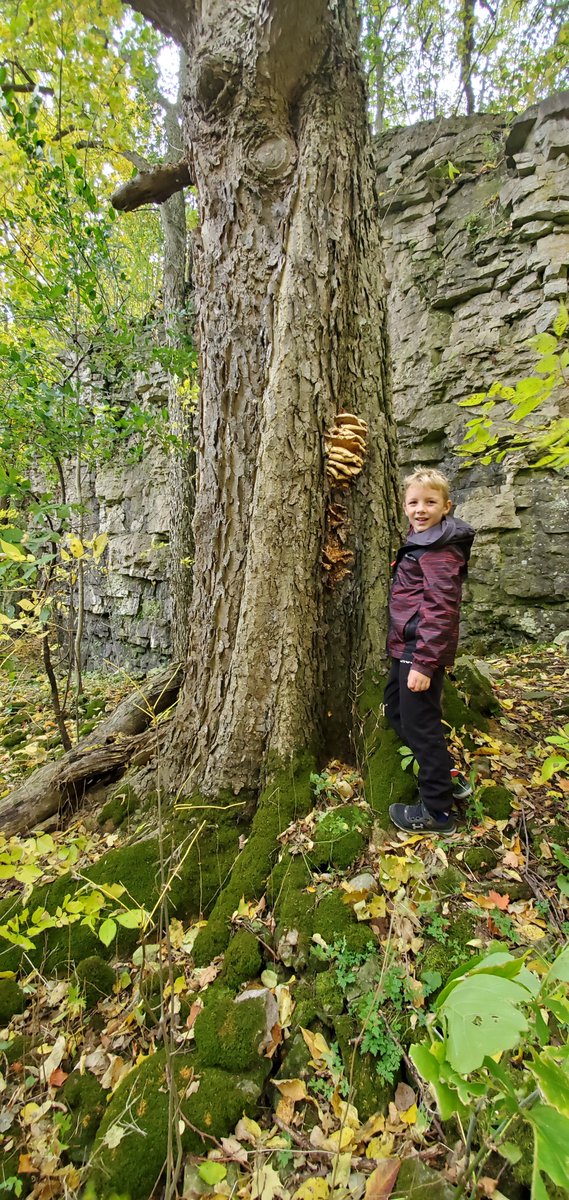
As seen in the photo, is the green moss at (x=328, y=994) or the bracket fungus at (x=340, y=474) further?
the bracket fungus at (x=340, y=474)

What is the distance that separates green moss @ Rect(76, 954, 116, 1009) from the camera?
2.09 metres

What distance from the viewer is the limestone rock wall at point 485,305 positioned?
19.5ft

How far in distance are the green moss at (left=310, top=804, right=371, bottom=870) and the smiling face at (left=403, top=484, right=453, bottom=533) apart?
5.05ft

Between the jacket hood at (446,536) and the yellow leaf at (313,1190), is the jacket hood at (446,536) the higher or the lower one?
the higher one

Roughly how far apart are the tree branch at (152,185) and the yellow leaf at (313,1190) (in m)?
5.24

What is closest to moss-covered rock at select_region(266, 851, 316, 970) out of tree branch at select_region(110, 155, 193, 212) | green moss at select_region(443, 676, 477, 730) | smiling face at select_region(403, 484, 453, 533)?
green moss at select_region(443, 676, 477, 730)

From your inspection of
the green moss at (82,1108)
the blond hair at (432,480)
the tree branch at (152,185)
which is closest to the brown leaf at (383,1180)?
the green moss at (82,1108)

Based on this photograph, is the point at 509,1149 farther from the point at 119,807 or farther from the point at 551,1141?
the point at 119,807

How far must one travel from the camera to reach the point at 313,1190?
1388mm

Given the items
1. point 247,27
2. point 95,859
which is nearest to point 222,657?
Result: point 95,859

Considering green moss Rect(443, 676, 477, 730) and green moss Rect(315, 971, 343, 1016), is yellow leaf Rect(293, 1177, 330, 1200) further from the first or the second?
green moss Rect(443, 676, 477, 730)

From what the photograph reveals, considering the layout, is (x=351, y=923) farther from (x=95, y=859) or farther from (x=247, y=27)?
(x=247, y=27)

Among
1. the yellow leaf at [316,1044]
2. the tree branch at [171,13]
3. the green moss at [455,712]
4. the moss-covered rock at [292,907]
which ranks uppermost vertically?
→ the tree branch at [171,13]

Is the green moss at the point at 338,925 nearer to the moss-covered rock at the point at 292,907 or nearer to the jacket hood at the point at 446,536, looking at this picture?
the moss-covered rock at the point at 292,907
